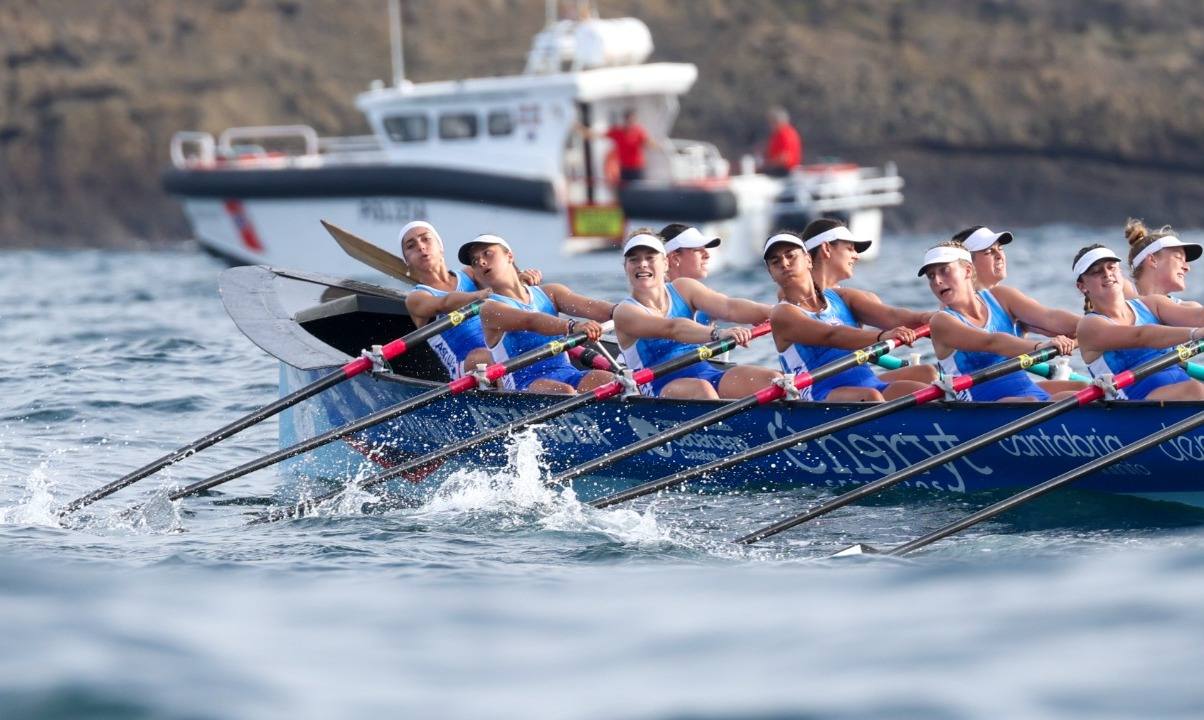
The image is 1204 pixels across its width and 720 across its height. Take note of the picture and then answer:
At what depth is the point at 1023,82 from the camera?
27234 mm

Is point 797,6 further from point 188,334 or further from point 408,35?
point 188,334

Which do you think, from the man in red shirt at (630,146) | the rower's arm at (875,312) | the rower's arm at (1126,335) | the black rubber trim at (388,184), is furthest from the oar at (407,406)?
the man in red shirt at (630,146)

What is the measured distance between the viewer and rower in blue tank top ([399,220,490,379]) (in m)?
9.16

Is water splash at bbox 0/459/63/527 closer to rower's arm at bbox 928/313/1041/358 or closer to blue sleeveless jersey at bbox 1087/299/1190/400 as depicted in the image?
rower's arm at bbox 928/313/1041/358

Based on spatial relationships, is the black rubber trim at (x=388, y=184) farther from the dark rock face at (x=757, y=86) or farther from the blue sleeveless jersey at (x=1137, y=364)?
the blue sleeveless jersey at (x=1137, y=364)

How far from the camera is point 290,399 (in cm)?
863

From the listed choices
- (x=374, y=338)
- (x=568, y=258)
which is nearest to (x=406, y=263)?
(x=374, y=338)

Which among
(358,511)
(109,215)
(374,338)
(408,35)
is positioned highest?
(408,35)

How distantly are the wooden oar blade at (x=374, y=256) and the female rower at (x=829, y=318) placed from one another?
93.0 inches

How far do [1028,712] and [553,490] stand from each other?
14.6 ft

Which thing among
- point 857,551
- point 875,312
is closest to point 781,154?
point 875,312

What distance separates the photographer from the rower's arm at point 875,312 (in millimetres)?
8586

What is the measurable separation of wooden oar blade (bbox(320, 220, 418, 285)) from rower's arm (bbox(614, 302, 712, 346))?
168cm

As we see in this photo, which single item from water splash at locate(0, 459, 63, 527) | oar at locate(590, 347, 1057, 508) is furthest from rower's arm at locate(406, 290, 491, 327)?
water splash at locate(0, 459, 63, 527)
